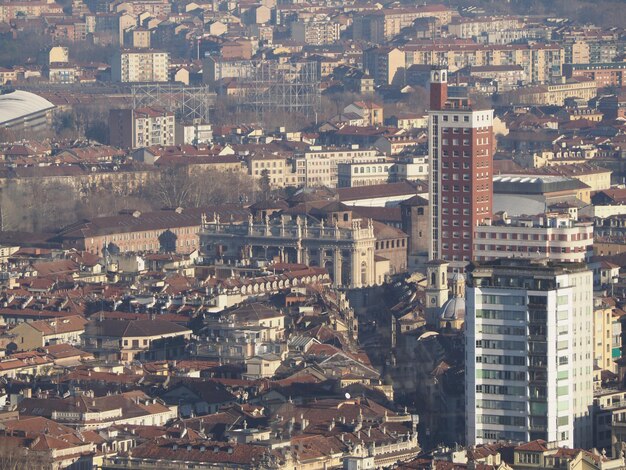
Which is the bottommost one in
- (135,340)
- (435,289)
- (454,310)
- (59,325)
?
(59,325)

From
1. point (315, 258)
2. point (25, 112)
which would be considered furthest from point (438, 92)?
point (25, 112)

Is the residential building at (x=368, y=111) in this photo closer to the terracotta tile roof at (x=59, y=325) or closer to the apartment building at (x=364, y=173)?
the apartment building at (x=364, y=173)

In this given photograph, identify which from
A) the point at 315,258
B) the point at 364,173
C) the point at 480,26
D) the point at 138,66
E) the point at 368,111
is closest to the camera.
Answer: the point at 315,258

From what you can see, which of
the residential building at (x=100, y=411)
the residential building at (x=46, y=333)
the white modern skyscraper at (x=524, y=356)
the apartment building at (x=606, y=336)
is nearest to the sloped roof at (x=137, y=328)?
the residential building at (x=46, y=333)

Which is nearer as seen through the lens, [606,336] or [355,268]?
[606,336]

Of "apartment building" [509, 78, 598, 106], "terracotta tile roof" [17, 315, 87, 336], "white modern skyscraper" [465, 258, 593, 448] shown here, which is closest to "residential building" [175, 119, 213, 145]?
"apartment building" [509, 78, 598, 106]

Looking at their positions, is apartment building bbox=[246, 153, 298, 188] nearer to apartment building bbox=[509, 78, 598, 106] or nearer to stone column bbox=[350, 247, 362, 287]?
stone column bbox=[350, 247, 362, 287]

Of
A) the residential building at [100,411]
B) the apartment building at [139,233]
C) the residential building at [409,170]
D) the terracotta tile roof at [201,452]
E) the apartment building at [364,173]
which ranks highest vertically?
the terracotta tile roof at [201,452]

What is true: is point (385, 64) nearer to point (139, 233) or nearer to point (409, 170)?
point (409, 170)
